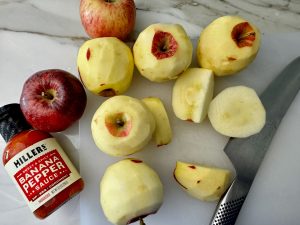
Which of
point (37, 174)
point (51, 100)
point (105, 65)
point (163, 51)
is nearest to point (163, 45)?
point (163, 51)

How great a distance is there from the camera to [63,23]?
918 millimetres

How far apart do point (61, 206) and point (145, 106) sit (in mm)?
282

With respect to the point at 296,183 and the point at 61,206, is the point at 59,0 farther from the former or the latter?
the point at 296,183

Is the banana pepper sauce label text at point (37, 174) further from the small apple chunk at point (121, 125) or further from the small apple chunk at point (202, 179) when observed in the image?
the small apple chunk at point (202, 179)

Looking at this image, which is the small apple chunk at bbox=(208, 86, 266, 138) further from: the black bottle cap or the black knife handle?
the black bottle cap

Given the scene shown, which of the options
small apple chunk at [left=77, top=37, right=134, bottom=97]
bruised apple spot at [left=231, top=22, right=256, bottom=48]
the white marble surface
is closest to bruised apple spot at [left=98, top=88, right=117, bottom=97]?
small apple chunk at [left=77, top=37, right=134, bottom=97]

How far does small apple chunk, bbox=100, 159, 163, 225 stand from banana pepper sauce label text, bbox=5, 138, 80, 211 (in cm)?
9

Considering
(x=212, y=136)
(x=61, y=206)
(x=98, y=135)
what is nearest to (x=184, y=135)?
(x=212, y=136)

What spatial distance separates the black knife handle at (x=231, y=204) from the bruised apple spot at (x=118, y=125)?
24cm

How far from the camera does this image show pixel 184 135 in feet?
2.76

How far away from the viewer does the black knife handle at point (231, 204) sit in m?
0.79

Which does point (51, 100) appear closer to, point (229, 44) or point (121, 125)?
point (121, 125)

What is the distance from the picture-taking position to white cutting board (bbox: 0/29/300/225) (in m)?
0.83

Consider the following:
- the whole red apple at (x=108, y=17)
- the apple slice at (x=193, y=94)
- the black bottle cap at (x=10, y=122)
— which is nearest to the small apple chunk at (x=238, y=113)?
the apple slice at (x=193, y=94)
